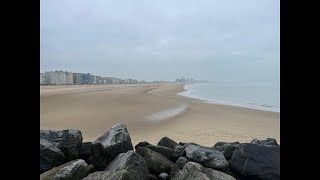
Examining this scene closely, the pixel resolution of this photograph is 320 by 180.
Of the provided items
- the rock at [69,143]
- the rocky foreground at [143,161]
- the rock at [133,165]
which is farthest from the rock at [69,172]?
the rock at [69,143]

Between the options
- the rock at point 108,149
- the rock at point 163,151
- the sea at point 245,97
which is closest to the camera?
the rock at point 108,149

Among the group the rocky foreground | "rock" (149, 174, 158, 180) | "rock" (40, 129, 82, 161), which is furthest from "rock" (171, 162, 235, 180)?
"rock" (40, 129, 82, 161)

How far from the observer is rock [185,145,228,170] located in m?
4.53

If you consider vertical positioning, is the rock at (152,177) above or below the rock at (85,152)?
below

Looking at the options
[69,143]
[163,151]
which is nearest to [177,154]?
[163,151]

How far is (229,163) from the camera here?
186 inches

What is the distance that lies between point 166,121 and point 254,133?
409cm

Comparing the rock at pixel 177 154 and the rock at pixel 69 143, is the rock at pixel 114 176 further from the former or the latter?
the rock at pixel 177 154

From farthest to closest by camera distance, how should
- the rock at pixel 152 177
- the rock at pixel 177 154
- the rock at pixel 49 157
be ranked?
the rock at pixel 177 154 → the rock at pixel 49 157 → the rock at pixel 152 177

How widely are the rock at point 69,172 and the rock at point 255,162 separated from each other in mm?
2336

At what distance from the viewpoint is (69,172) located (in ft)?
13.1

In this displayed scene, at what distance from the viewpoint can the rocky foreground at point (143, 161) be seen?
3977 mm
